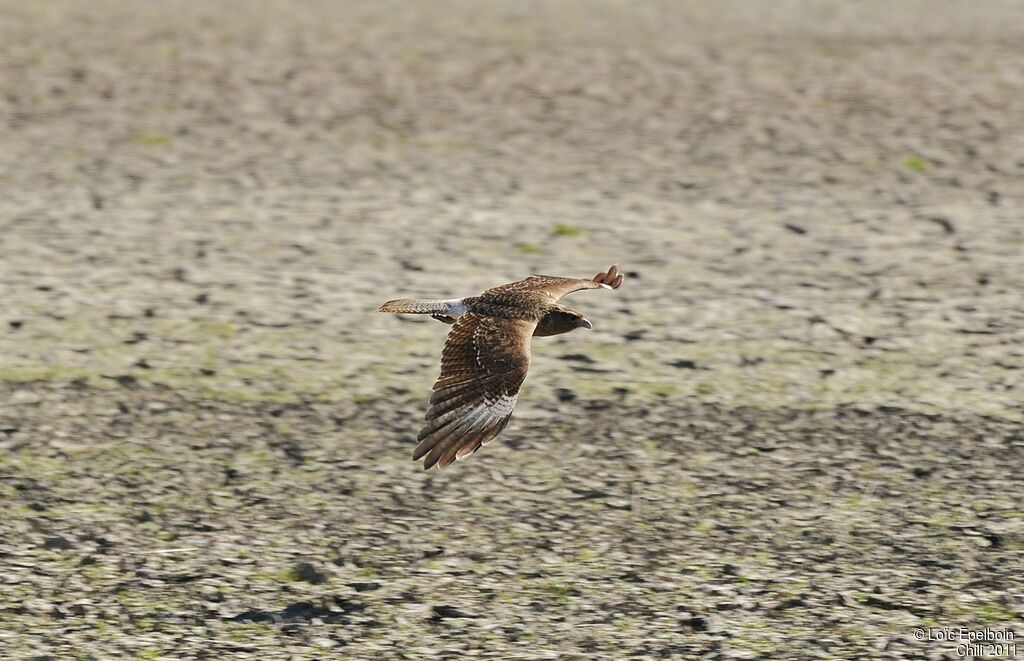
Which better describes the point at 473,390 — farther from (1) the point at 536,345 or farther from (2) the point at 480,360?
(1) the point at 536,345

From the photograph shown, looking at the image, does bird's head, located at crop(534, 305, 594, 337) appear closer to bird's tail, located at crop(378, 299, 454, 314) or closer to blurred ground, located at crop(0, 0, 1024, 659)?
bird's tail, located at crop(378, 299, 454, 314)

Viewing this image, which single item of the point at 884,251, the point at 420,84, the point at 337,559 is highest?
the point at 420,84

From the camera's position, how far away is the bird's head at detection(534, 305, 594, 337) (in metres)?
5.01

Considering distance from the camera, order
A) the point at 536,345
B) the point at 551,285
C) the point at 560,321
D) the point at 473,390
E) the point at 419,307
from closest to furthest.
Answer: the point at 473,390, the point at 419,307, the point at 560,321, the point at 551,285, the point at 536,345

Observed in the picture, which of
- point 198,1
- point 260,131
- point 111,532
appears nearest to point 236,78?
point 260,131

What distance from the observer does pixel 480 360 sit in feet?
14.7

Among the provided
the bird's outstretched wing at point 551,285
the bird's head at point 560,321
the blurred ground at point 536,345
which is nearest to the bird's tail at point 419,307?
the bird's outstretched wing at point 551,285

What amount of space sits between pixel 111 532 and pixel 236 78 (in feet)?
17.5

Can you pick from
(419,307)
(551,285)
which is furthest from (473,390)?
(551,285)

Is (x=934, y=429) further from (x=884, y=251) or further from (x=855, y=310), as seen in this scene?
(x=884, y=251)

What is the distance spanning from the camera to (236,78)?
948cm

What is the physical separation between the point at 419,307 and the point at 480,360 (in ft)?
1.71

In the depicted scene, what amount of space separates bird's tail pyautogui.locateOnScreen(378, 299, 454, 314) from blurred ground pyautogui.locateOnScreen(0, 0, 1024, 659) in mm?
577

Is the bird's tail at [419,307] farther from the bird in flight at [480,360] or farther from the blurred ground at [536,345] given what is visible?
the blurred ground at [536,345]
